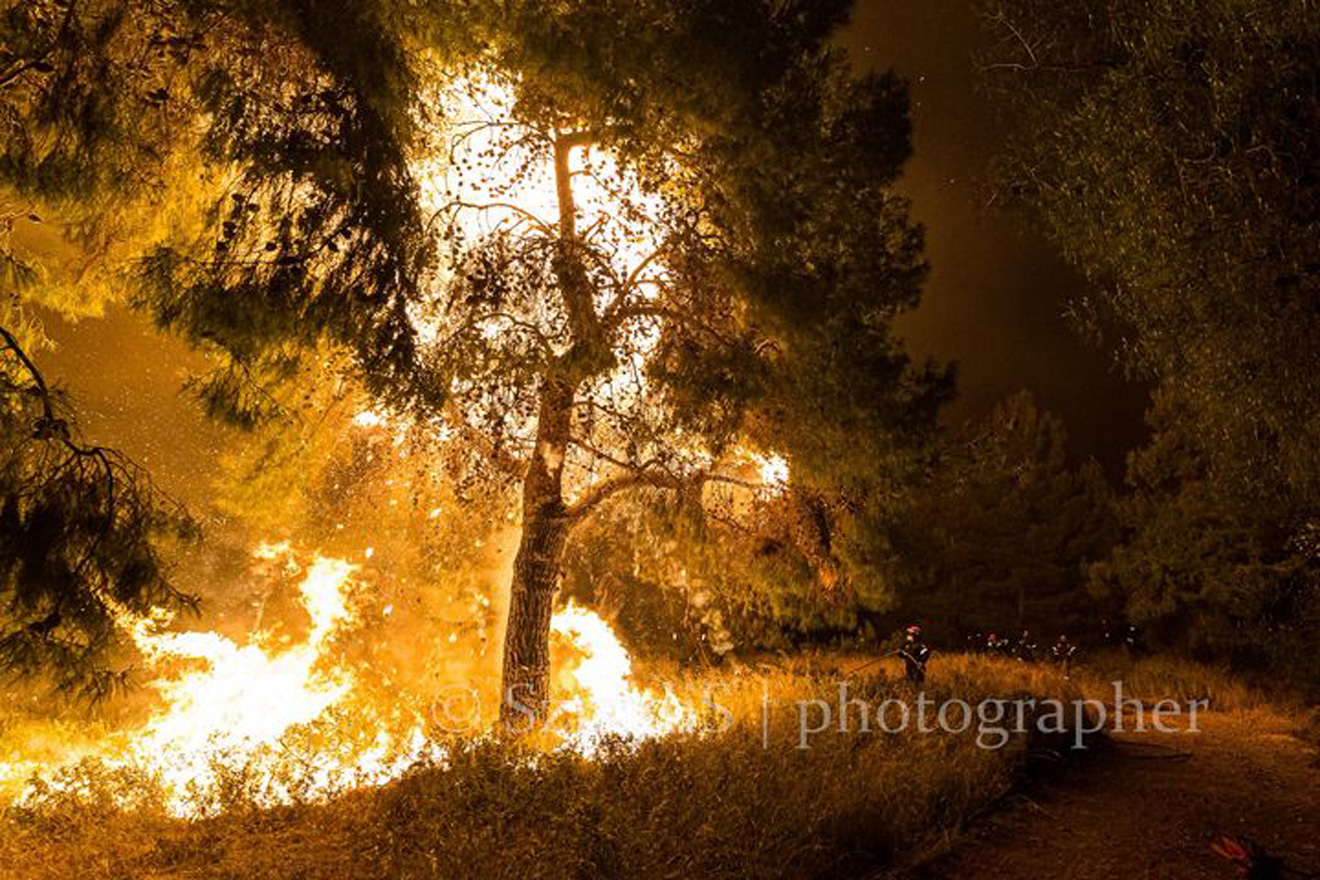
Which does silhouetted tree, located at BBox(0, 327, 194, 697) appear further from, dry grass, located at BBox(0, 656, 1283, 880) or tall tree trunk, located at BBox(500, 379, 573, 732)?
tall tree trunk, located at BBox(500, 379, 573, 732)

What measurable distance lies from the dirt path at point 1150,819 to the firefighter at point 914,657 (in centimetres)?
233

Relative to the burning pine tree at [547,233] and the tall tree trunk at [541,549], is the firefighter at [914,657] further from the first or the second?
the tall tree trunk at [541,549]

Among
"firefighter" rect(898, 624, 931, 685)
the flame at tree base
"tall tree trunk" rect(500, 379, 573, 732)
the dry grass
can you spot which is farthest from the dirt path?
"tall tree trunk" rect(500, 379, 573, 732)

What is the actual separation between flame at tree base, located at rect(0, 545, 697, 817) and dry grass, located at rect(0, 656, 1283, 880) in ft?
0.99

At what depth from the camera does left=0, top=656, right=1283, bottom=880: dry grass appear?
18.2 ft

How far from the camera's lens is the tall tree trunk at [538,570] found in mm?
9984

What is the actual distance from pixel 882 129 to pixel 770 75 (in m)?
1.65

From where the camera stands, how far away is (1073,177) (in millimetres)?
7598

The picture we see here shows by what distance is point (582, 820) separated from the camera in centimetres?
578

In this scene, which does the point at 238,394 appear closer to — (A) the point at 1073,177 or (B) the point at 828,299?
(B) the point at 828,299

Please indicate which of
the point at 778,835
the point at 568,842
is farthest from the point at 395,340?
the point at 778,835

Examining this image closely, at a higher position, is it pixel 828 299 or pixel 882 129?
pixel 882 129

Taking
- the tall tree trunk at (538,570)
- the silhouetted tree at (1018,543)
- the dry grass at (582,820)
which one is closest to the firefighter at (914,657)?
the dry grass at (582,820)

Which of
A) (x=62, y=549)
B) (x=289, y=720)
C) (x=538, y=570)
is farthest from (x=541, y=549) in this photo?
(x=62, y=549)
